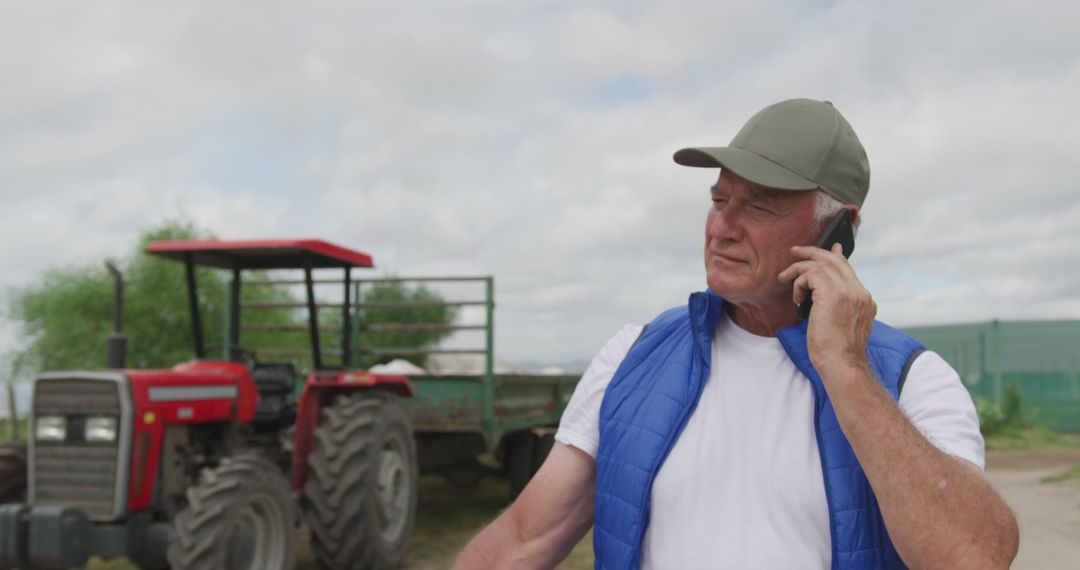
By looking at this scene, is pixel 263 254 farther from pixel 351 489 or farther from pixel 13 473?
pixel 13 473

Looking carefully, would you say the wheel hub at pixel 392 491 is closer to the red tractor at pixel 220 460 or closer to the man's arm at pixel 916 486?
the red tractor at pixel 220 460

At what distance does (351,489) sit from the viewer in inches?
263

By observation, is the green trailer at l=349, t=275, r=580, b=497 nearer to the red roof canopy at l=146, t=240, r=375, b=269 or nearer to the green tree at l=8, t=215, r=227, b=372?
the red roof canopy at l=146, t=240, r=375, b=269

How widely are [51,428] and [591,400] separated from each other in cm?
513

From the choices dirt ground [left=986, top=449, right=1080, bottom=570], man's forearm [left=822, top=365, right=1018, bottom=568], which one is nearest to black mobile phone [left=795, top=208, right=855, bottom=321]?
man's forearm [left=822, top=365, right=1018, bottom=568]

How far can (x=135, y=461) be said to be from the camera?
233 inches

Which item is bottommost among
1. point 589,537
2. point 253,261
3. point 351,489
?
point 589,537

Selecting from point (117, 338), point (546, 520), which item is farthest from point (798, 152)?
point (117, 338)

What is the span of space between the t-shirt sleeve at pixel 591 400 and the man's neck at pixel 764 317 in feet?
0.69

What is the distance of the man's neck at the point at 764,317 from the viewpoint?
190 cm

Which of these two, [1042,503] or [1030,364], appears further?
[1030,364]

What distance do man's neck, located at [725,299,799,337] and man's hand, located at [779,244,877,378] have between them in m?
Result: 0.09

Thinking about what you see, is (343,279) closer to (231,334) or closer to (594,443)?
(231,334)

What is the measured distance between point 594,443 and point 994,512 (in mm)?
704
